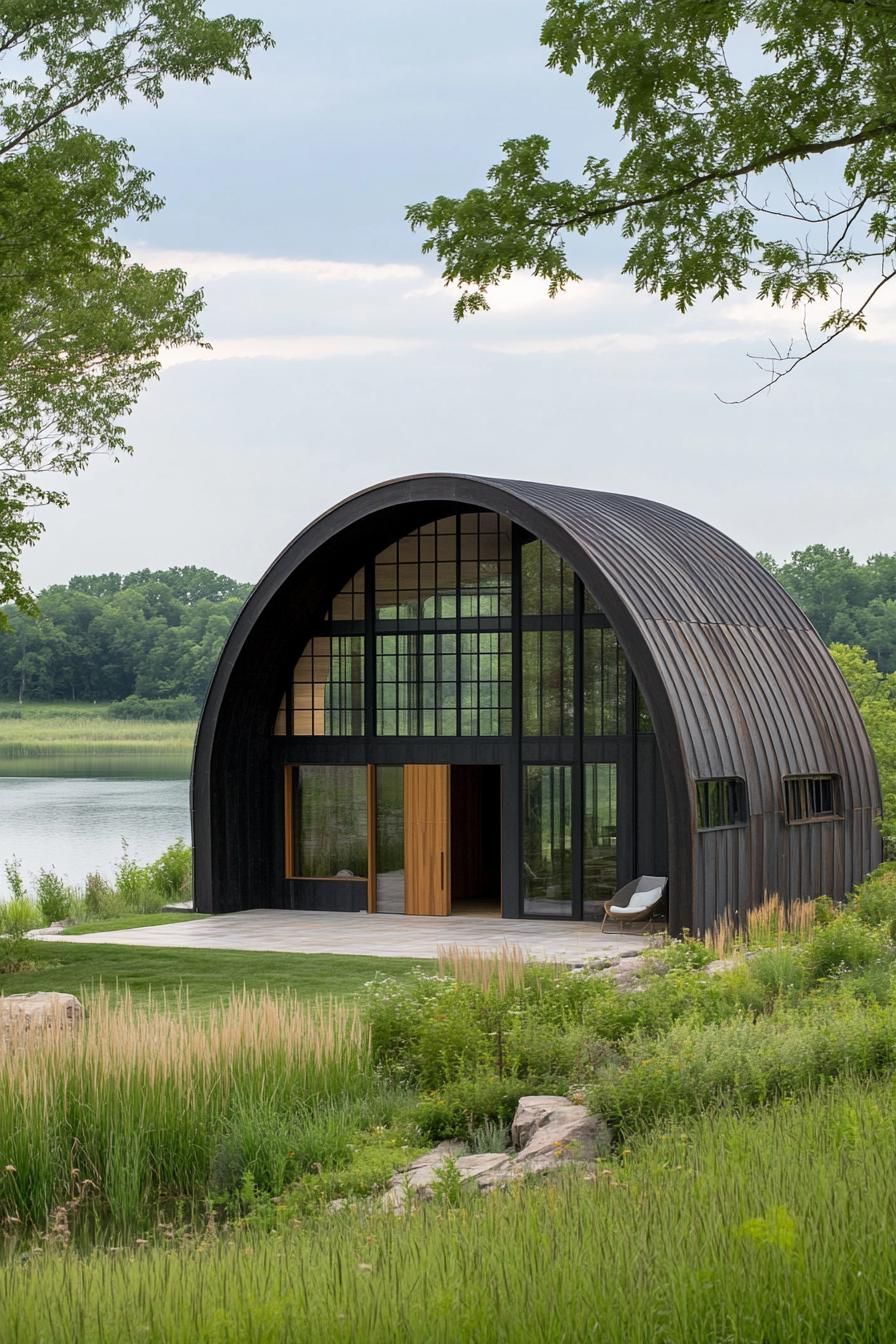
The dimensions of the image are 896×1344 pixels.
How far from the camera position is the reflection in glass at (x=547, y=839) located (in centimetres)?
2017

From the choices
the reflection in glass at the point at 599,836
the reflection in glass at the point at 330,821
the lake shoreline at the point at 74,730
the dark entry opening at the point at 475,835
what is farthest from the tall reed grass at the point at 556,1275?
the lake shoreline at the point at 74,730

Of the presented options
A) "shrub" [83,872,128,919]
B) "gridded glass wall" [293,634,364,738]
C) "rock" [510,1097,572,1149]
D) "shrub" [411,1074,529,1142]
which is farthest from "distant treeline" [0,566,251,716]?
"rock" [510,1097,572,1149]

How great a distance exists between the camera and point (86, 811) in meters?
47.4

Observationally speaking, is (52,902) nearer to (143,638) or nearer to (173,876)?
(173,876)

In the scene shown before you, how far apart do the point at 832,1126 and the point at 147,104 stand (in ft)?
36.6

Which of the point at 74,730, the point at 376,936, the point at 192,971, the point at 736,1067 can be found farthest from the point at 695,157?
the point at 74,730

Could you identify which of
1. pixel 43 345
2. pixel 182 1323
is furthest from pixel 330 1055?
pixel 43 345

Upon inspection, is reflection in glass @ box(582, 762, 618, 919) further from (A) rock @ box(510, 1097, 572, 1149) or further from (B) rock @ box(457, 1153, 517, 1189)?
(B) rock @ box(457, 1153, 517, 1189)

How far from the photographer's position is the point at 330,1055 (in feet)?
31.4

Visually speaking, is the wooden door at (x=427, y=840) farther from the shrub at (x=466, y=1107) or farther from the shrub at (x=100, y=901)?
the shrub at (x=466, y=1107)

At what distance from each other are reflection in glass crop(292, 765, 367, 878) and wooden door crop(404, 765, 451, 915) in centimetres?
65

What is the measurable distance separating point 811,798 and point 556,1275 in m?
16.0

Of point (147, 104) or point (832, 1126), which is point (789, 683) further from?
point (832, 1126)

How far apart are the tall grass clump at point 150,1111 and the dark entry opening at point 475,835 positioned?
41.8ft
